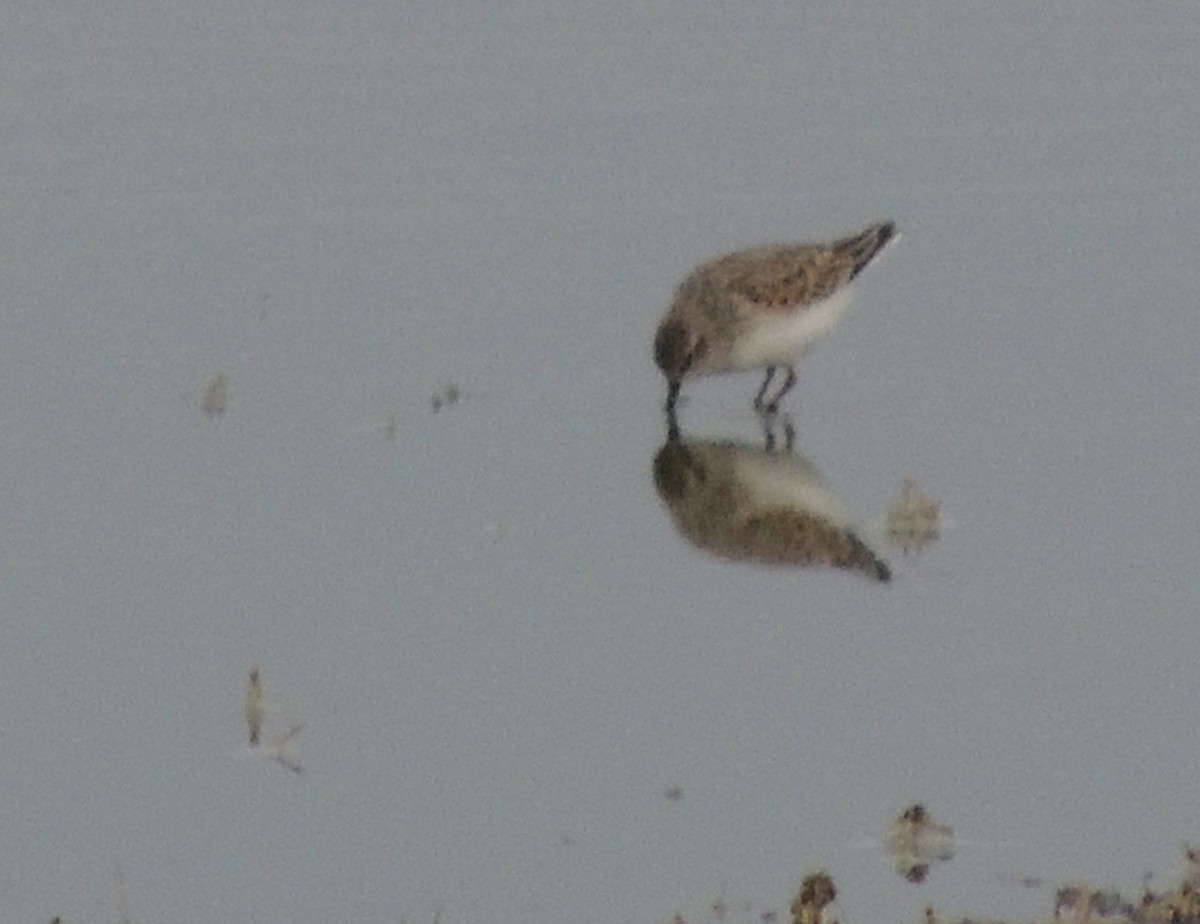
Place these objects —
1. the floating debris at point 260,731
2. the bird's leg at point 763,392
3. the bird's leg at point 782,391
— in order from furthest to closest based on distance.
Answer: the bird's leg at point 763,392 → the bird's leg at point 782,391 → the floating debris at point 260,731

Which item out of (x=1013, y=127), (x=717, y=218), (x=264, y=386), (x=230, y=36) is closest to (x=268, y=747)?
(x=264, y=386)

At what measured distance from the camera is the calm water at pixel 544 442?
8.12 meters

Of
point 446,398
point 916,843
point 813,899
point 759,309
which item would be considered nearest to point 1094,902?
point 916,843

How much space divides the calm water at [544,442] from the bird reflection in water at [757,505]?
9 cm

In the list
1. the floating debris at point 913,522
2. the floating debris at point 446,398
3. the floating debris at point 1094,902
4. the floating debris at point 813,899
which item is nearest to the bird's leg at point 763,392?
the floating debris at point 446,398

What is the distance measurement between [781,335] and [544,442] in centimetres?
120

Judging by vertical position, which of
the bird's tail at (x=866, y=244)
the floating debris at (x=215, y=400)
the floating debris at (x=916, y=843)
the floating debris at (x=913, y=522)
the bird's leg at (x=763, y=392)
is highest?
the bird's tail at (x=866, y=244)

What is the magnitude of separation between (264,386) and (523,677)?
10.8ft

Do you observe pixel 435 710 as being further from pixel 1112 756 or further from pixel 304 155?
pixel 304 155

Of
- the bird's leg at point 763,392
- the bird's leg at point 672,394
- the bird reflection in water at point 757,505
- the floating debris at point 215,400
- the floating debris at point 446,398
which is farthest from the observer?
the bird's leg at point 763,392

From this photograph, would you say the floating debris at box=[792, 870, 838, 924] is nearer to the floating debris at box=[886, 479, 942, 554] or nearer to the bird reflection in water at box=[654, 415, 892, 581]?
the bird reflection in water at box=[654, 415, 892, 581]

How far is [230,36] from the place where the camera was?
666 inches

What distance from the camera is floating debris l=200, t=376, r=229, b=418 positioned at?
38.7 ft

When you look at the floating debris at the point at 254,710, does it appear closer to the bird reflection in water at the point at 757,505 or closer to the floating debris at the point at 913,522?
the bird reflection in water at the point at 757,505
